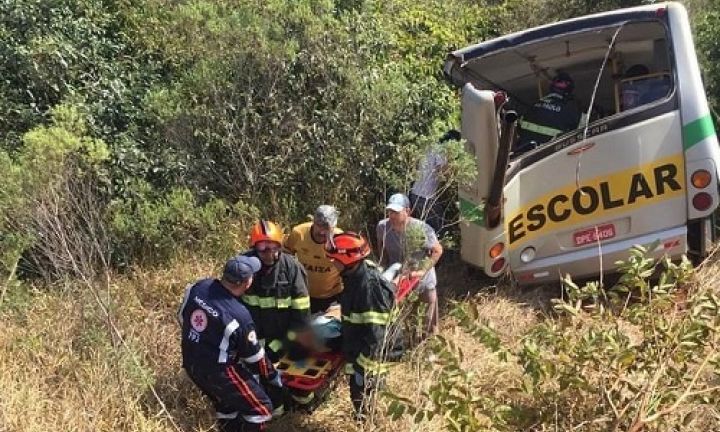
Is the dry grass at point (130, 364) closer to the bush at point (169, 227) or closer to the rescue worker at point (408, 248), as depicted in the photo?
the bush at point (169, 227)

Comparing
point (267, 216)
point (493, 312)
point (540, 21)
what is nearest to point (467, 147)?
point (493, 312)

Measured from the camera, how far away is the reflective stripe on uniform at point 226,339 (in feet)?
14.5

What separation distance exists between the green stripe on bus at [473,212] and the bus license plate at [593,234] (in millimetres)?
767

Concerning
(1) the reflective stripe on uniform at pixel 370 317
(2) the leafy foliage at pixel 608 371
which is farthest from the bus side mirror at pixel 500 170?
(1) the reflective stripe on uniform at pixel 370 317

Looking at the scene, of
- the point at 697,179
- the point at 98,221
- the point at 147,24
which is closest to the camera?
the point at 697,179

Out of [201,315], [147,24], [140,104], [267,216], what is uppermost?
[147,24]

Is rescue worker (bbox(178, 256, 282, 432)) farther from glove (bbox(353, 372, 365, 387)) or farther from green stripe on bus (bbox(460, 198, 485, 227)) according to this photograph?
green stripe on bus (bbox(460, 198, 485, 227))

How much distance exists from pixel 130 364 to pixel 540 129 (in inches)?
155

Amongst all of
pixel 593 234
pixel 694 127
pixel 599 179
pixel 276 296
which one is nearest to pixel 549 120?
pixel 599 179

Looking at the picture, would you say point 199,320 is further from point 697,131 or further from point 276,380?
point 697,131

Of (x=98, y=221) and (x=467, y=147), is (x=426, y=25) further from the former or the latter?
(x=98, y=221)

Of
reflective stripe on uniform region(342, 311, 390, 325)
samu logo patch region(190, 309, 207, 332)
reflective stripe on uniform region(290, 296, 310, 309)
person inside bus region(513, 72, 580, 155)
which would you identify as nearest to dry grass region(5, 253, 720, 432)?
reflective stripe on uniform region(342, 311, 390, 325)

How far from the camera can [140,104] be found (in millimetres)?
7281

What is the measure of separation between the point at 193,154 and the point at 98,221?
1.18 metres
